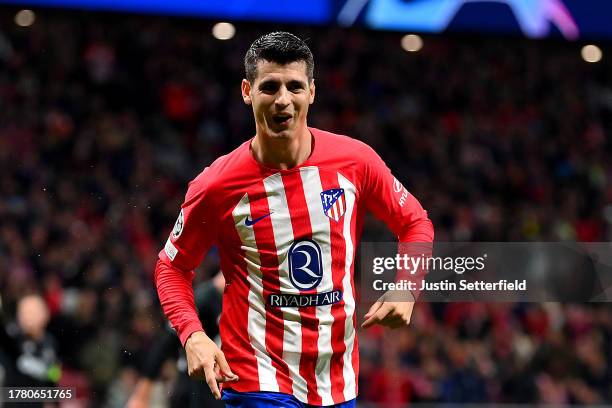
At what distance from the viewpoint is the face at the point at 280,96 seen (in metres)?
3.00

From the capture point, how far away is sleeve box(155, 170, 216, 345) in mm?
3107

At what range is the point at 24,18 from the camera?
→ 463 inches

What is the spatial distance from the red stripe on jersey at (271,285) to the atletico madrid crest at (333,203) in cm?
18

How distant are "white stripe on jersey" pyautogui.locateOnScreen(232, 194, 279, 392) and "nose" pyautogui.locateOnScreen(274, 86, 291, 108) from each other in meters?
0.32

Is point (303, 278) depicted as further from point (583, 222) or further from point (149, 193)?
point (583, 222)

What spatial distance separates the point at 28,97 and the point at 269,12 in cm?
281

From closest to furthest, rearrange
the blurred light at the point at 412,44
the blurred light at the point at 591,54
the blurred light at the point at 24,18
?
the blurred light at the point at 24,18 → the blurred light at the point at 412,44 → the blurred light at the point at 591,54

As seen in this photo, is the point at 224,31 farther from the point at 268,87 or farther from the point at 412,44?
the point at 268,87

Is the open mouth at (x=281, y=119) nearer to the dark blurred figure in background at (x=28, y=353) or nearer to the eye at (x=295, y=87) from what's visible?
the eye at (x=295, y=87)

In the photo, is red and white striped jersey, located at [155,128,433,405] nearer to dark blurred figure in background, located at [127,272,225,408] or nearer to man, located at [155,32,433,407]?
man, located at [155,32,433,407]

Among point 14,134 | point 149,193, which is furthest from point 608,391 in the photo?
point 14,134

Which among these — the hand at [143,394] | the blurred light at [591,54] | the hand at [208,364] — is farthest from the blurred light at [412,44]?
the hand at [208,364]

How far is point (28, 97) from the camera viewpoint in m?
11.0

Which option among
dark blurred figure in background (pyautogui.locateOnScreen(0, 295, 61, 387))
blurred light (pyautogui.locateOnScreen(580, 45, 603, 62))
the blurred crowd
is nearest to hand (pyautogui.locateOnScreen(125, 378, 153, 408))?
the blurred crowd
